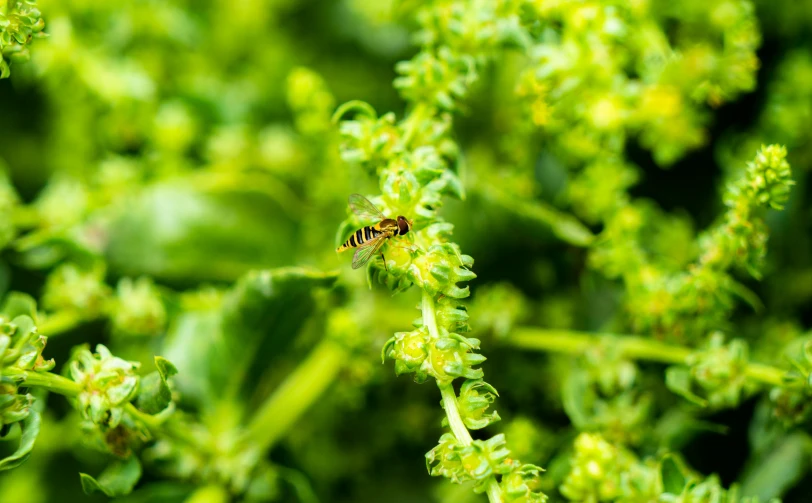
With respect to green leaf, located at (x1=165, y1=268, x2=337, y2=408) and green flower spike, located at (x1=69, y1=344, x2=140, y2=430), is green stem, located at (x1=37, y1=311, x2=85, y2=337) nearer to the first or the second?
green leaf, located at (x1=165, y1=268, x2=337, y2=408)

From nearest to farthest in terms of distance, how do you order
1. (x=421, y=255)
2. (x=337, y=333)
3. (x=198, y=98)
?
(x=421, y=255), (x=337, y=333), (x=198, y=98)

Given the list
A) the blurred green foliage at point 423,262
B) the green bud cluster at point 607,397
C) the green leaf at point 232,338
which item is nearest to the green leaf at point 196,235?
the blurred green foliage at point 423,262

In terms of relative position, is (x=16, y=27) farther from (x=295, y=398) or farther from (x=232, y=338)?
(x=295, y=398)

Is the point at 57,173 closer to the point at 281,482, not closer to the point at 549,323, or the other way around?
the point at 281,482

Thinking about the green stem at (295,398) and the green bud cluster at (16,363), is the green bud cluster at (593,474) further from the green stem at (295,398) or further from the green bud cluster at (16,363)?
the green bud cluster at (16,363)

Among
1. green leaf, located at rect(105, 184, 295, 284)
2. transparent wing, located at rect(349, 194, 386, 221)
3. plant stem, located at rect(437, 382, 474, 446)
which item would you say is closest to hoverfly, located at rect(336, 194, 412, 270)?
transparent wing, located at rect(349, 194, 386, 221)

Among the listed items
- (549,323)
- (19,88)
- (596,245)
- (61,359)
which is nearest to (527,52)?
(596,245)
